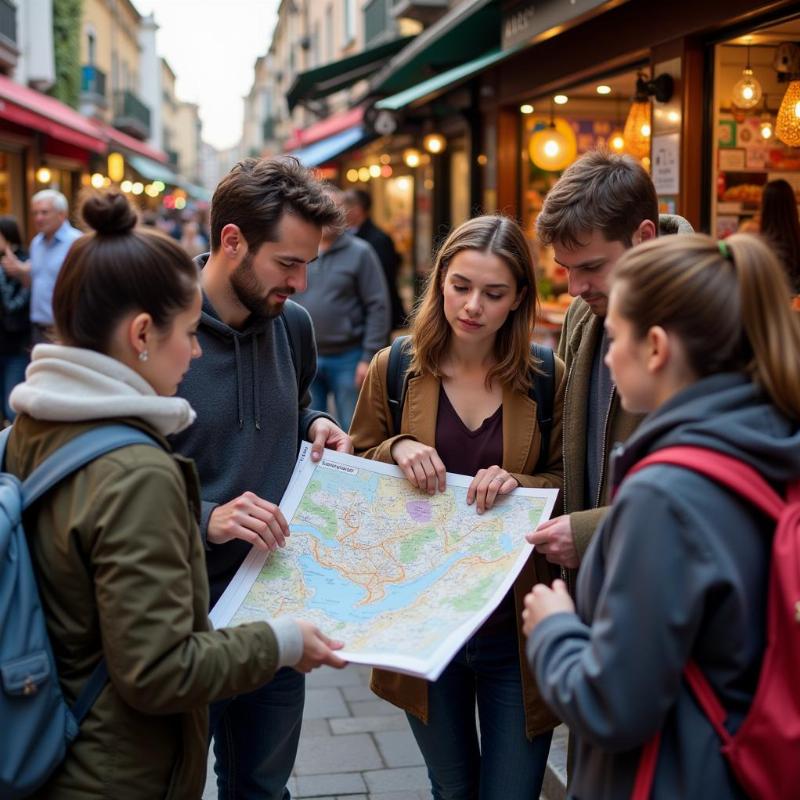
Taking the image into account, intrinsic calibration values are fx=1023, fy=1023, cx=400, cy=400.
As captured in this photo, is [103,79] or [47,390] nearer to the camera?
[47,390]

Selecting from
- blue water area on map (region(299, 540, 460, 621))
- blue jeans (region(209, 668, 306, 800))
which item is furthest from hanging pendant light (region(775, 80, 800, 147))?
blue jeans (region(209, 668, 306, 800))

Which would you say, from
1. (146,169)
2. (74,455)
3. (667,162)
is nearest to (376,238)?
(667,162)

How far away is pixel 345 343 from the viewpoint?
23.9 ft

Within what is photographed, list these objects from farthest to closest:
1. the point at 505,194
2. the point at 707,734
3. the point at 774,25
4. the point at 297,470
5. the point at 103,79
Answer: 1. the point at 103,79
2. the point at 505,194
3. the point at 774,25
4. the point at 297,470
5. the point at 707,734

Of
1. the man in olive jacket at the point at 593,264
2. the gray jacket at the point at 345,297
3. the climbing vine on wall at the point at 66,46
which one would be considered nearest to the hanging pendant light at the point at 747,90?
the gray jacket at the point at 345,297

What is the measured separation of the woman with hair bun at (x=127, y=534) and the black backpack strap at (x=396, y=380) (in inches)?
37.9

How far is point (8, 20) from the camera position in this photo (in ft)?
58.7

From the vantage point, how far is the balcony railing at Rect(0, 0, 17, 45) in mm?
17500

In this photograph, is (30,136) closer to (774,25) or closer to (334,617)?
(774,25)

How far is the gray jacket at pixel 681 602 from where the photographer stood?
59.5 inches

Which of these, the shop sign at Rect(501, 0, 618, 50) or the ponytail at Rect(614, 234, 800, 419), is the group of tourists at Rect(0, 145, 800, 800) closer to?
the ponytail at Rect(614, 234, 800, 419)

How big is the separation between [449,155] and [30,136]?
24.2ft

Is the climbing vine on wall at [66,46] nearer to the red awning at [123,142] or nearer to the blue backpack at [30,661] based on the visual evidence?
the red awning at [123,142]

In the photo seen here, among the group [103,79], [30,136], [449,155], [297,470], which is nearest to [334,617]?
[297,470]
